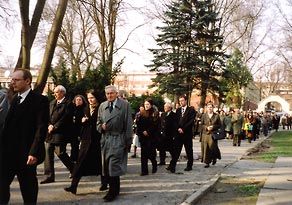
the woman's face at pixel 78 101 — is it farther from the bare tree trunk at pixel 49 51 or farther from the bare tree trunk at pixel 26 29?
the bare tree trunk at pixel 26 29

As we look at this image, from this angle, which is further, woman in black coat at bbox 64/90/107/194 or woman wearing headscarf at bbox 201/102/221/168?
woman wearing headscarf at bbox 201/102/221/168

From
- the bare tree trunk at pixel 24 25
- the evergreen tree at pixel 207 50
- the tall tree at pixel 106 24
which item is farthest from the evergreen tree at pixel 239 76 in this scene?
the bare tree trunk at pixel 24 25

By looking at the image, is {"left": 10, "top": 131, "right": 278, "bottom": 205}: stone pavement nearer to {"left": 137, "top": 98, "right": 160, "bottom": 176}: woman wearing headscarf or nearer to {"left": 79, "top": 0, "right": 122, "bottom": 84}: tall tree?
{"left": 137, "top": 98, "right": 160, "bottom": 176}: woman wearing headscarf

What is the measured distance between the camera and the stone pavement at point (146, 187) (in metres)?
6.59

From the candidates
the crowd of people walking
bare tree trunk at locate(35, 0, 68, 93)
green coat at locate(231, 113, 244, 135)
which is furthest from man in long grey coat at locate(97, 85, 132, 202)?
green coat at locate(231, 113, 244, 135)

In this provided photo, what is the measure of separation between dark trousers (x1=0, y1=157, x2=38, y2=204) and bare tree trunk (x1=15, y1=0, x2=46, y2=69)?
5987 millimetres

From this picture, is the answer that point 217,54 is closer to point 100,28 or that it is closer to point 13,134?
point 100,28

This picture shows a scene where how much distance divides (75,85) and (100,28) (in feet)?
48.0

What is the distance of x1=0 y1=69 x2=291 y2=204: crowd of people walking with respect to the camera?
4941 millimetres

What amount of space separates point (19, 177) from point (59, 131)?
2.85m

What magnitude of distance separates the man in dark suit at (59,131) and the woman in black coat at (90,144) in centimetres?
54

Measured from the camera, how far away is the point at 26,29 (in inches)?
430

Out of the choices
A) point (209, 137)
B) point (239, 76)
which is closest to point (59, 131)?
point (209, 137)

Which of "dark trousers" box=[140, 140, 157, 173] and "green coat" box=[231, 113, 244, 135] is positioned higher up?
"green coat" box=[231, 113, 244, 135]
